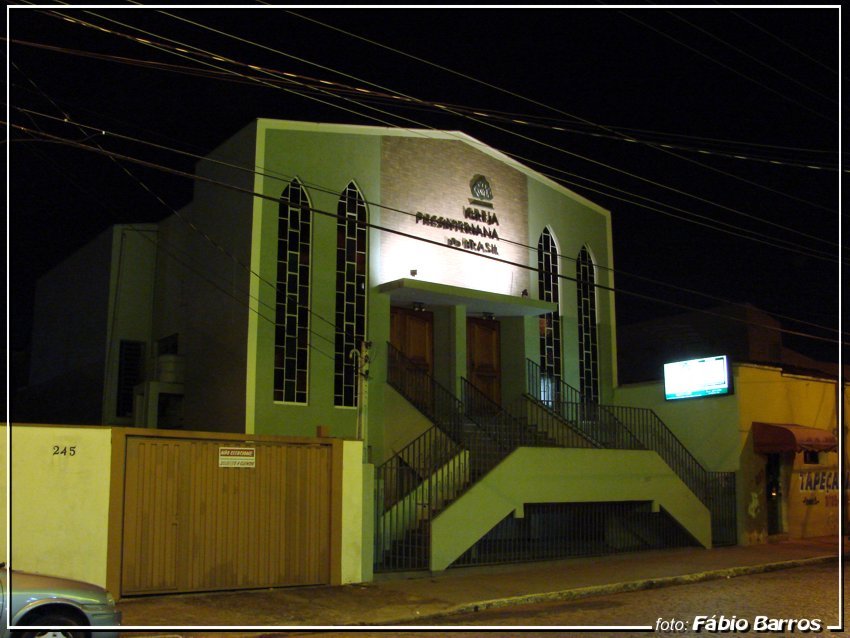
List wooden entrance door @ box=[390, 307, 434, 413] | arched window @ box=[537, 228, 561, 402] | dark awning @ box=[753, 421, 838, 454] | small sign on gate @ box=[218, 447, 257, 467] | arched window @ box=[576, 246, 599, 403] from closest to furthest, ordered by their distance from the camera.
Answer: small sign on gate @ box=[218, 447, 257, 467]
wooden entrance door @ box=[390, 307, 434, 413]
dark awning @ box=[753, 421, 838, 454]
arched window @ box=[537, 228, 561, 402]
arched window @ box=[576, 246, 599, 403]

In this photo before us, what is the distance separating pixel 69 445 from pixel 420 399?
8.66 m

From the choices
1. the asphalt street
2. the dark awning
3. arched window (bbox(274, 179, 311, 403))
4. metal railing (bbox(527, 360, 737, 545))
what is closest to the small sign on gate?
the asphalt street

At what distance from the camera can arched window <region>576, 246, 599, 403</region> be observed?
→ 23.2m

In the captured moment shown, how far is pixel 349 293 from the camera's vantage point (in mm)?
19188

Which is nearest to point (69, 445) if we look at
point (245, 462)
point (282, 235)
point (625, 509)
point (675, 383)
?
point (245, 462)

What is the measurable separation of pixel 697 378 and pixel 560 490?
6.20 meters

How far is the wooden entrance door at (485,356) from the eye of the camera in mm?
21531

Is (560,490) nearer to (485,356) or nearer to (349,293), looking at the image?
(485,356)

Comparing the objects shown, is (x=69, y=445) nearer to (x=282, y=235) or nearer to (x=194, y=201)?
(x=282, y=235)

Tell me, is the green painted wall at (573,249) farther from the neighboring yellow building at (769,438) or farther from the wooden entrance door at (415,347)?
the wooden entrance door at (415,347)

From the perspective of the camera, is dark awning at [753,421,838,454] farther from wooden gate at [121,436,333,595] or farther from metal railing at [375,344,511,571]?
wooden gate at [121,436,333,595]

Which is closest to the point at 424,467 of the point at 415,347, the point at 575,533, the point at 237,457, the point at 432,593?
the point at 575,533

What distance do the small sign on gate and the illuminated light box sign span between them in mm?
12267

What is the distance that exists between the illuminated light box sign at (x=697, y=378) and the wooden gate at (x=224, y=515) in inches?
435
